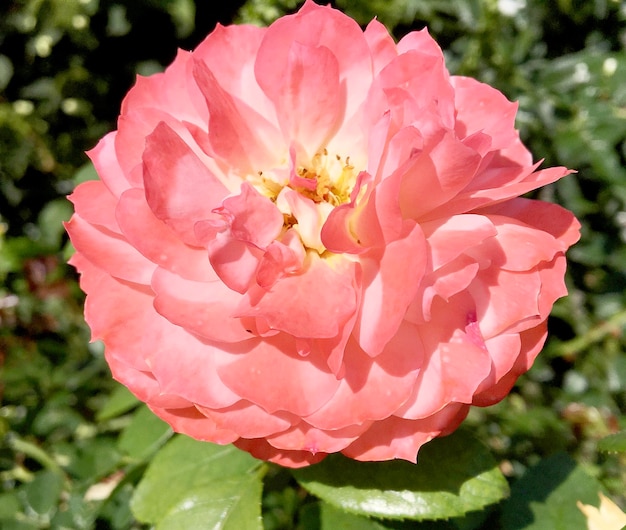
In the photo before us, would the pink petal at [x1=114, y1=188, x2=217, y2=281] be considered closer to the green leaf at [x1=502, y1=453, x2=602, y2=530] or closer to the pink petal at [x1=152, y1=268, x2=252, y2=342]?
the pink petal at [x1=152, y1=268, x2=252, y2=342]

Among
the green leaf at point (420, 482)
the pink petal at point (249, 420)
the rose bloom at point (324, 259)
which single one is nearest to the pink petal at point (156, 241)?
the rose bloom at point (324, 259)

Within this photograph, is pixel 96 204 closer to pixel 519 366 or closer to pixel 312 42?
pixel 312 42

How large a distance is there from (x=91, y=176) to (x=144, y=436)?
1.10ft

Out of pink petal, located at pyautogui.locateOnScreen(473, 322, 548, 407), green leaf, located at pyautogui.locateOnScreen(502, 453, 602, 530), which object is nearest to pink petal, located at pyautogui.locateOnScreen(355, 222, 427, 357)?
pink petal, located at pyautogui.locateOnScreen(473, 322, 548, 407)

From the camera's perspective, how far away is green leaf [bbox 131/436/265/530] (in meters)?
0.60

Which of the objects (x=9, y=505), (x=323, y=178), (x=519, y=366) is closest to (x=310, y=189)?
(x=323, y=178)

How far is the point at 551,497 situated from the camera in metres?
0.67

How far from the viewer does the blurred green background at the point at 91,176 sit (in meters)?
0.96

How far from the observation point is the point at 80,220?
556mm

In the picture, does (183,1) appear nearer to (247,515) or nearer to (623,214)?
(623,214)

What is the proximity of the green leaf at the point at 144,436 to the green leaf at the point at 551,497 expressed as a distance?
1.33ft

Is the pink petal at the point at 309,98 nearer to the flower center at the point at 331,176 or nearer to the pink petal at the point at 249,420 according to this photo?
the flower center at the point at 331,176

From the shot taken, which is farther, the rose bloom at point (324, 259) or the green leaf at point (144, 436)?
the green leaf at point (144, 436)

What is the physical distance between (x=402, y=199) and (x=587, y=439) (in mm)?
957
